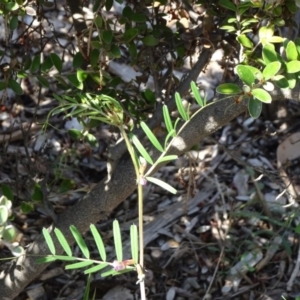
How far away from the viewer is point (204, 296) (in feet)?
8.60

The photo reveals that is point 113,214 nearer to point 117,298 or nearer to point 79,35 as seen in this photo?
point 117,298

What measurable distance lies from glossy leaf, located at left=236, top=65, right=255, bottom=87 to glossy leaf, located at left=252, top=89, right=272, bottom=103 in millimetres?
20

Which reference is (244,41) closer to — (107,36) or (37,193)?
(107,36)

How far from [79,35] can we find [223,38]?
402 millimetres

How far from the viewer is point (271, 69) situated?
1489mm

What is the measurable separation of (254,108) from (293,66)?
0.13m

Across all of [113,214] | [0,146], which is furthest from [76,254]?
[0,146]

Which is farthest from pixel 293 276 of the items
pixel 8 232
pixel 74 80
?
pixel 8 232

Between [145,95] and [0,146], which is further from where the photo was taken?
[0,146]

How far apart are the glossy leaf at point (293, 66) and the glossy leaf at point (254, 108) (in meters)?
0.10

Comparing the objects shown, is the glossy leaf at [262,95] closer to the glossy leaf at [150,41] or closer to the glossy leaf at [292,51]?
the glossy leaf at [292,51]

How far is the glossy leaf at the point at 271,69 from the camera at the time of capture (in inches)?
58.3

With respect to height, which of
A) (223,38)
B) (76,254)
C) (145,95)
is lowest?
(76,254)

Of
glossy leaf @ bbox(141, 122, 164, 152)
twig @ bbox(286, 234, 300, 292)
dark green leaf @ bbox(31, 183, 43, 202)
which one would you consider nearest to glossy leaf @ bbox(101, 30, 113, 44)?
glossy leaf @ bbox(141, 122, 164, 152)
